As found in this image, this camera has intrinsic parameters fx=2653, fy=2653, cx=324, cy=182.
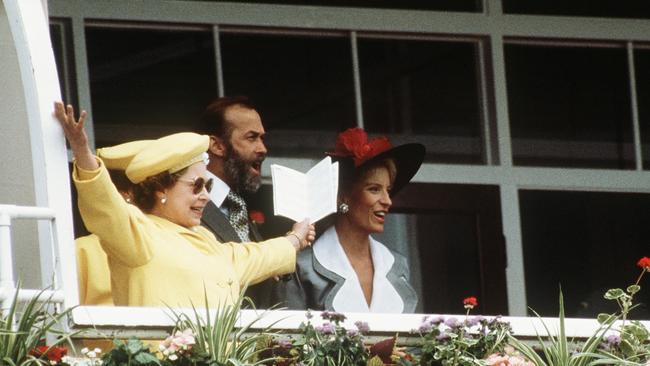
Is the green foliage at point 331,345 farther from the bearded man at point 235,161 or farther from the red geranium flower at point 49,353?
the bearded man at point 235,161

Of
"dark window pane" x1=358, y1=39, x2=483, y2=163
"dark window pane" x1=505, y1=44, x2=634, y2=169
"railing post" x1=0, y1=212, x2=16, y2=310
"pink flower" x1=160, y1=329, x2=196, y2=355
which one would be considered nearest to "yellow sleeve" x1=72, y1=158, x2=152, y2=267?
"railing post" x1=0, y1=212, x2=16, y2=310

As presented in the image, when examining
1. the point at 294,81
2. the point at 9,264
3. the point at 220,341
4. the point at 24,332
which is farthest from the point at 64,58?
the point at 24,332

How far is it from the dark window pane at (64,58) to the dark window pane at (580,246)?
7.52 feet

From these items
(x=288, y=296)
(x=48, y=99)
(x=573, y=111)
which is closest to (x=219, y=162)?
(x=288, y=296)

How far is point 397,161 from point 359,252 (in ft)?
1.55

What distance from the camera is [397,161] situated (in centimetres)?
1145

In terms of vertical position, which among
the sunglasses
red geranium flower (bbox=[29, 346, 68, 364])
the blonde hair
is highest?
the blonde hair

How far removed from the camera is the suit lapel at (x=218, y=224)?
10.5 meters

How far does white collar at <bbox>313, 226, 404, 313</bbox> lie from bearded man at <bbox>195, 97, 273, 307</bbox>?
35 centimetres

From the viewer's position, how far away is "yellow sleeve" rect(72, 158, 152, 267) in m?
9.60

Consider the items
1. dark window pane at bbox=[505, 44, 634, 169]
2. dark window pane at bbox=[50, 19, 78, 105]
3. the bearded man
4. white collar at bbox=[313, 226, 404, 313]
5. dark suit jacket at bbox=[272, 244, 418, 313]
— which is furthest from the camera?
dark window pane at bbox=[505, 44, 634, 169]

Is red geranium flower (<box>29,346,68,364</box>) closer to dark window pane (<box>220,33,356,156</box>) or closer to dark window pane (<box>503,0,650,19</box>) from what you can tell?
dark window pane (<box>220,33,356,156</box>)

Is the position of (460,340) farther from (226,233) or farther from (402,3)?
(402,3)

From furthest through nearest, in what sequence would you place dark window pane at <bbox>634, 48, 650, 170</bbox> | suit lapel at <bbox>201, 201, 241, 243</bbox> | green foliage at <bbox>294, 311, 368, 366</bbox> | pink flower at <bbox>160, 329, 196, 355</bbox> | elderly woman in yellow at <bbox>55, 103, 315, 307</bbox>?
dark window pane at <bbox>634, 48, 650, 170</bbox>
suit lapel at <bbox>201, 201, 241, 243</bbox>
elderly woman in yellow at <bbox>55, 103, 315, 307</bbox>
green foliage at <bbox>294, 311, 368, 366</bbox>
pink flower at <bbox>160, 329, 196, 355</bbox>
